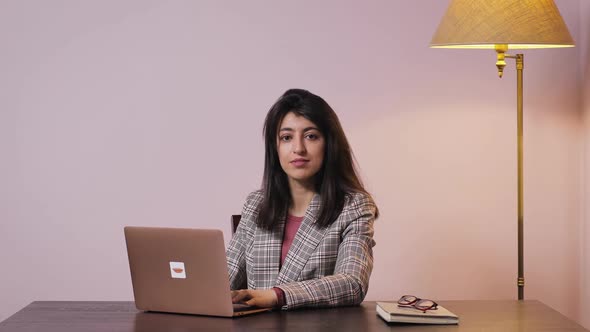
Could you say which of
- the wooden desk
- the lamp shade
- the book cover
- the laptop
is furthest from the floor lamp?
the laptop

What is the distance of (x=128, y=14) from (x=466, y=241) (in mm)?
1780

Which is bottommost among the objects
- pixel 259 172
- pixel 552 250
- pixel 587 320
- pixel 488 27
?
pixel 587 320

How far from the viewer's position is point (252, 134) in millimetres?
3826

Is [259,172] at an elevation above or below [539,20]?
below

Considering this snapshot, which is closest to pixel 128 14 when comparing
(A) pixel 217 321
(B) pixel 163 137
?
(B) pixel 163 137

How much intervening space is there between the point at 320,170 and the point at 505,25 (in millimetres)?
869

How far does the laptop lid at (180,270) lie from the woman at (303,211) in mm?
381

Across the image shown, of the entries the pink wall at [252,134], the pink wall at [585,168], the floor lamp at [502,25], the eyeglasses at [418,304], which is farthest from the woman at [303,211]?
the pink wall at [585,168]

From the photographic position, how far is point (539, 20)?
10.1ft

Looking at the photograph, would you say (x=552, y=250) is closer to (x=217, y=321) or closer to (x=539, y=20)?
(x=539, y=20)

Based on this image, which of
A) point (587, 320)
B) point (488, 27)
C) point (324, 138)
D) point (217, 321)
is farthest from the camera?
point (587, 320)

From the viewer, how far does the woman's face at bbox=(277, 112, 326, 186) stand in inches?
105

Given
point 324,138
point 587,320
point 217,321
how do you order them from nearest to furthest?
point 217,321, point 324,138, point 587,320

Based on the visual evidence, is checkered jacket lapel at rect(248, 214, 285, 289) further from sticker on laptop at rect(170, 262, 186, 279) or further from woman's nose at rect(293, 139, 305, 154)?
sticker on laptop at rect(170, 262, 186, 279)
